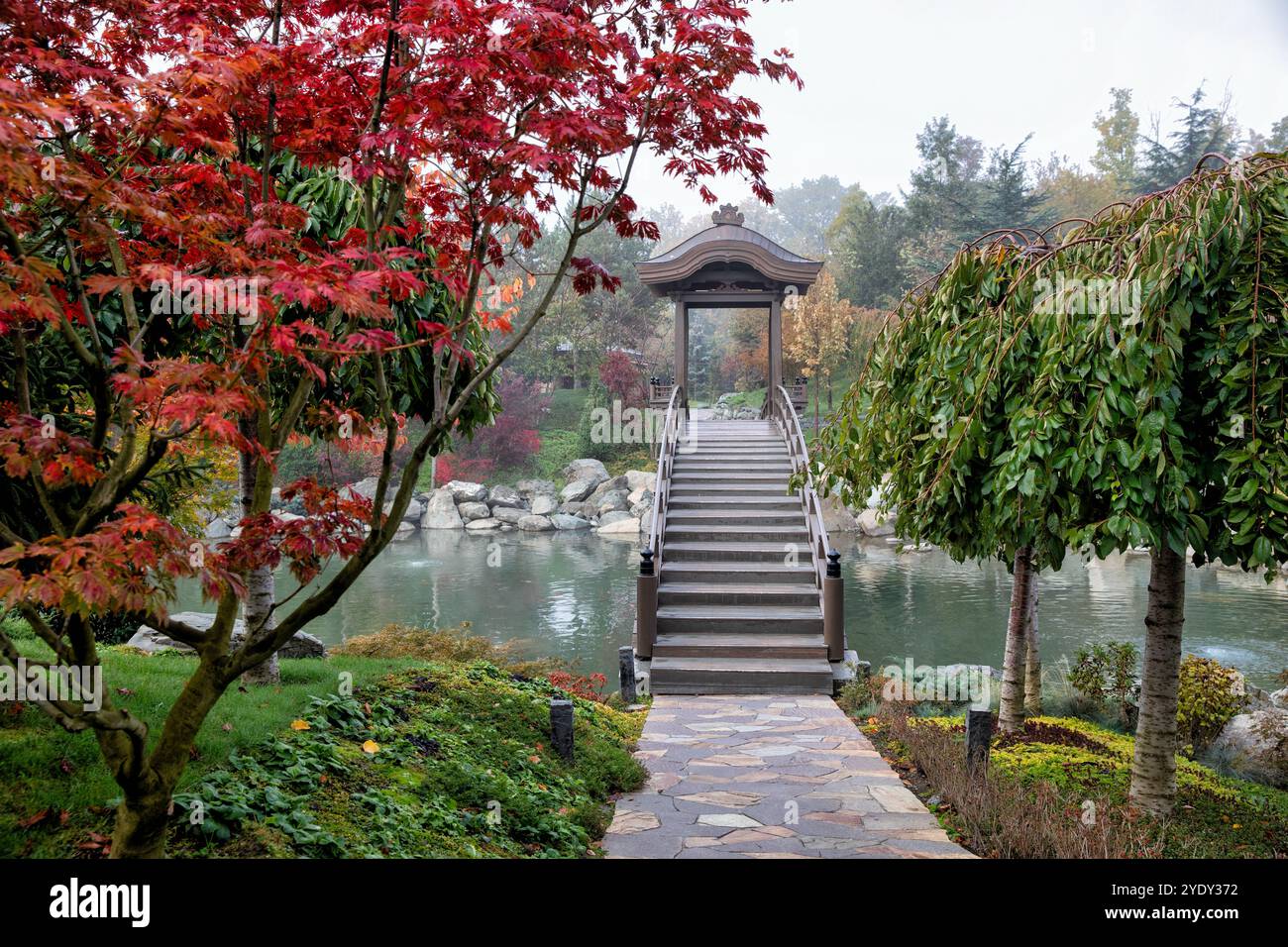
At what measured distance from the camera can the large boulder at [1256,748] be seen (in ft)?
23.2

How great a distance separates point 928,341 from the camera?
5797 mm

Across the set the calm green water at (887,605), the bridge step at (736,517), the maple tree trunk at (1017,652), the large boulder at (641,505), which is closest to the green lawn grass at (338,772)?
the maple tree trunk at (1017,652)

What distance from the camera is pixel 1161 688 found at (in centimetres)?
516

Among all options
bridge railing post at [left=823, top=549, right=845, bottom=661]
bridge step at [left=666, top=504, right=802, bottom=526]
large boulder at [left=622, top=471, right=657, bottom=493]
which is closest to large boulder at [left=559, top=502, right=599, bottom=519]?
large boulder at [left=622, top=471, right=657, bottom=493]

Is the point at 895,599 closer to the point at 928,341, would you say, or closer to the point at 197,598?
the point at 928,341

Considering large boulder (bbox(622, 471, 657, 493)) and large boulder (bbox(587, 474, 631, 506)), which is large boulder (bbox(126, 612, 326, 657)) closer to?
large boulder (bbox(622, 471, 657, 493))

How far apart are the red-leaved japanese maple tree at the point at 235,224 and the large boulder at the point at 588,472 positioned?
2487 centimetres

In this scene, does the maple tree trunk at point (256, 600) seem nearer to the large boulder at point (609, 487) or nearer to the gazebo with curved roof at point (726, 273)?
the gazebo with curved roof at point (726, 273)

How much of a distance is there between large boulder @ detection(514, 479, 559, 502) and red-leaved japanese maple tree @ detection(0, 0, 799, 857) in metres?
25.2

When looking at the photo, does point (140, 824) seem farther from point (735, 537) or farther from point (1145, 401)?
point (735, 537)

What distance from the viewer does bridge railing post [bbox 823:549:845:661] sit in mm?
8586

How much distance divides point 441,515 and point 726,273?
17.7 meters
